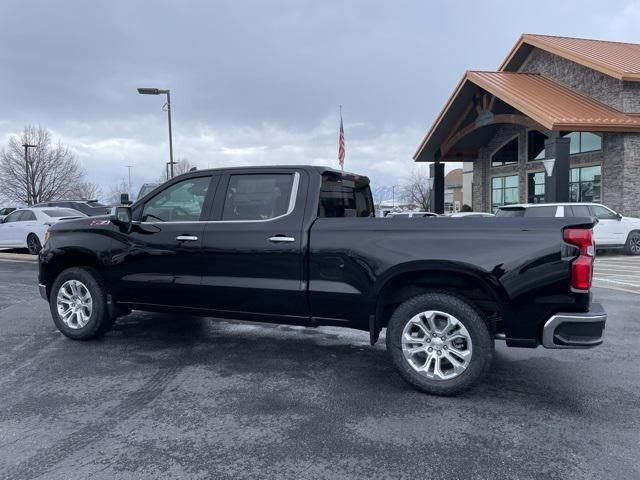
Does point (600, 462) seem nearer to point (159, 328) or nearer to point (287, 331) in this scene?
point (287, 331)

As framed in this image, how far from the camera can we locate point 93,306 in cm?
550

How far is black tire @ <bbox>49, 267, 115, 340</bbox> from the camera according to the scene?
216 inches

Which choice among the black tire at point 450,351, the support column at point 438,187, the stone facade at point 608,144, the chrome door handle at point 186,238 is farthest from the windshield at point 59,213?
the stone facade at point 608,144

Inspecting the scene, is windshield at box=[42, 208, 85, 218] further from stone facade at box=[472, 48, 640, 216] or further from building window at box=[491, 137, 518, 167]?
building window at box=[491, 137, 518, 167]

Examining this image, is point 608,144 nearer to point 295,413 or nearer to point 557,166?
point 557,166

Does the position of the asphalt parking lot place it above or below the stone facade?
below

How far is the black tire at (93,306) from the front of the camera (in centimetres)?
549

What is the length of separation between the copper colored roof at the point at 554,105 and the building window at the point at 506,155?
408 cm

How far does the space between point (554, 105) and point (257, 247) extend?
56.1ft

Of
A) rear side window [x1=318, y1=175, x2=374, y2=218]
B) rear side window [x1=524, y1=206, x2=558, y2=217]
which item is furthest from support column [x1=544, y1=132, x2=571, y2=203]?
rear side window [x1=318, y1=175, x2=374, y2=218]

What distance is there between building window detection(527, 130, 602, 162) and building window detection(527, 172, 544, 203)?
81cm

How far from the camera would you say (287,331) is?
6191mm

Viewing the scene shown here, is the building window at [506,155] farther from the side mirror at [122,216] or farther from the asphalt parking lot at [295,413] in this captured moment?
the side mirror at [122,216]

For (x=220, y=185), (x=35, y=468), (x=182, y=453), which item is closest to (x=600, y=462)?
(x=182, y=453)
